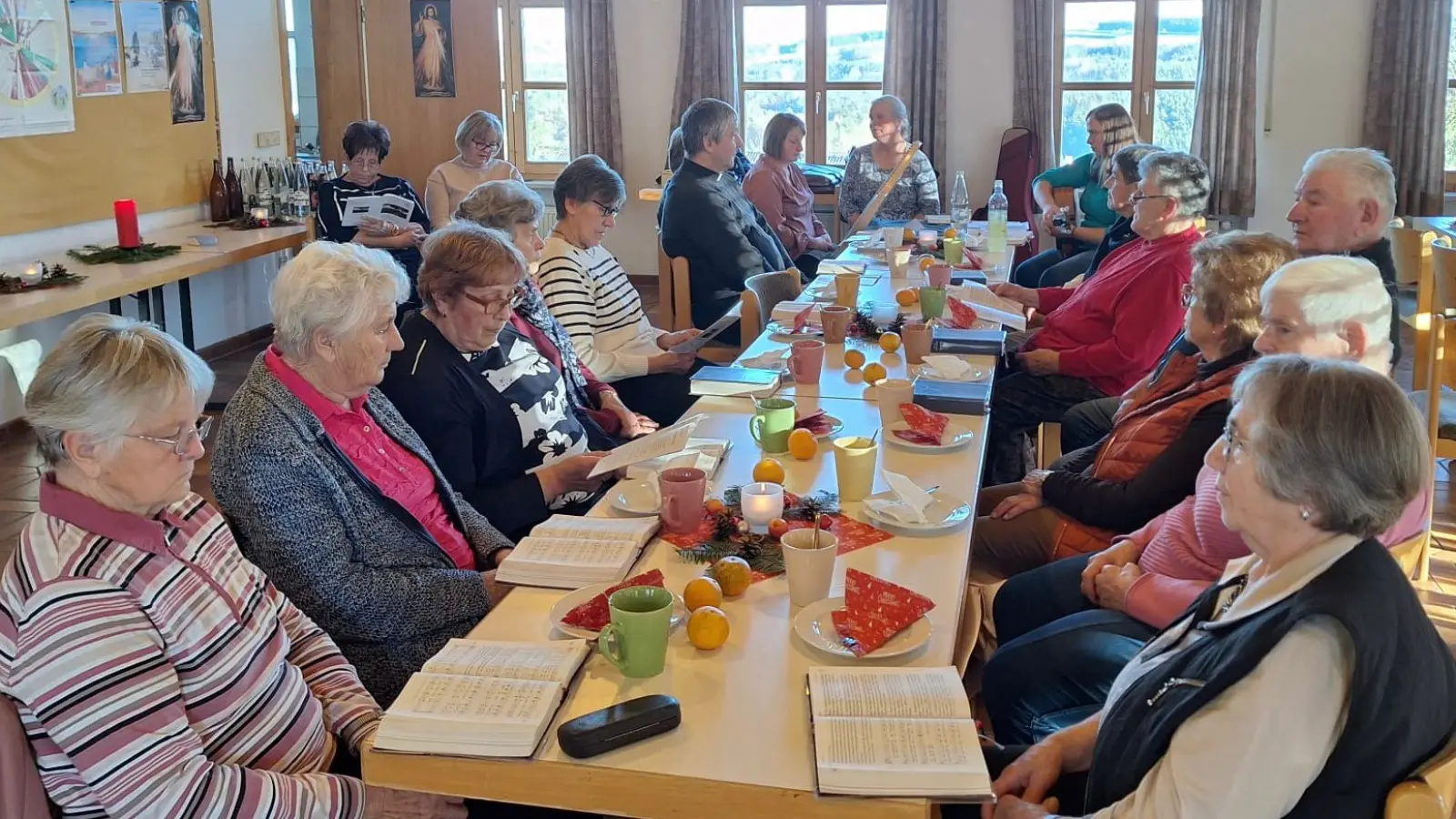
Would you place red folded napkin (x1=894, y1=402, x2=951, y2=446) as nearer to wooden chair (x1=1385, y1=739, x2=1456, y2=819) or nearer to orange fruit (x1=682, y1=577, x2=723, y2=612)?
orange fruit (x1=682, y1=577, x2=723, y2=612)

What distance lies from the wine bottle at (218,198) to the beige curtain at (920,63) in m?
3.98

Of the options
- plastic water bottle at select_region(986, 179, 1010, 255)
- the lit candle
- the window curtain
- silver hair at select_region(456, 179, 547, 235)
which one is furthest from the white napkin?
the window curtain

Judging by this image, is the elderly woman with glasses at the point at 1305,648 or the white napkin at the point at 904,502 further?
the white napkin at the point at 904,502

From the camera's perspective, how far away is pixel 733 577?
1775 mm

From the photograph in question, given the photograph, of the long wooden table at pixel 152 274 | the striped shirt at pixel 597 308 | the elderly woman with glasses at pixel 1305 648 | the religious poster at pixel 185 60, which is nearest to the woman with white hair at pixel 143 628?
the elderly woman with glasses at pixel 1305 648

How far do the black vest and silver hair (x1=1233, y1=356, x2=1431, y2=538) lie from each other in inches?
2.0

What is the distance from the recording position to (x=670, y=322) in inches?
187

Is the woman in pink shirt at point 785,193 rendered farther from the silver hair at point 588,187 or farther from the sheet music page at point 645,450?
the sheet music page at point 645,450

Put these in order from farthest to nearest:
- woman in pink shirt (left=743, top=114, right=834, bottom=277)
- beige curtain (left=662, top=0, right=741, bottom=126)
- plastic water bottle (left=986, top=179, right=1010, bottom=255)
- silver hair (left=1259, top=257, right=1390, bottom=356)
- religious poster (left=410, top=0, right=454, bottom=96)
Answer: beige curtain (left=662, top=0, right=741, bottom=126), religious poster (left=410, top=0, right=454, bottom=96), woman in pink shirt (left=743, top=114, right=834, bottom=277), plastic water bottle (left=986, top=179, right=1010, bottom=255), silver hair (left=1259, top=257, right=1390, bottom=356)

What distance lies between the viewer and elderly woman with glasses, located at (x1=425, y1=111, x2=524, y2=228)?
5.88 meters

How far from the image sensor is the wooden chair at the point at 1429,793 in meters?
1.21

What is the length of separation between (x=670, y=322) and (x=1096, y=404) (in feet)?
5.92

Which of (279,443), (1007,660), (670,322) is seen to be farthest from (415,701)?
(670,322)

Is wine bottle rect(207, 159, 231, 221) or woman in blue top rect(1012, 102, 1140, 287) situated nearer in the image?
woman in blue top rect(1012, 102, 1140, 287)
